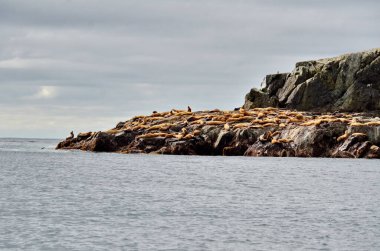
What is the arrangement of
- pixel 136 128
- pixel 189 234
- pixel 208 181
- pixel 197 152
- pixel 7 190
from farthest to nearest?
pixel 136 128 → pixel 197 152 → pixel 208 181 → pixel 7 190 → pixel 189 234

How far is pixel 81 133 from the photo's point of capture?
119000mm

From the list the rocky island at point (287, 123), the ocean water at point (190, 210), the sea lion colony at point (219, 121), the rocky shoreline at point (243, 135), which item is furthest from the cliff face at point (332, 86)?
the ocean water at point (190, 210)

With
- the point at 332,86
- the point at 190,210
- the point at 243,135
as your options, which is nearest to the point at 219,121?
the point at 243,135

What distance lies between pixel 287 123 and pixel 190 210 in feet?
194

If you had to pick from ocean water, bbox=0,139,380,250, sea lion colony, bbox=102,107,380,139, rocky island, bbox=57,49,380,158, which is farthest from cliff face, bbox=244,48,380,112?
ocean water, bbox=0,139,380,250

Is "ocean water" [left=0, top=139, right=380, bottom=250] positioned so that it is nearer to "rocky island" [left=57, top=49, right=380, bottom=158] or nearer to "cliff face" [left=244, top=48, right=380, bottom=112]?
"rocky island" [left=57, top=49, right=380, bottom=158]

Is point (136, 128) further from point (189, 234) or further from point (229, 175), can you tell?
point (189, 234)

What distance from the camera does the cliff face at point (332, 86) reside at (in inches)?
4769

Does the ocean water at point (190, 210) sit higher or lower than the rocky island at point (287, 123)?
lower

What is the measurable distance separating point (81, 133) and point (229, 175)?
173ft

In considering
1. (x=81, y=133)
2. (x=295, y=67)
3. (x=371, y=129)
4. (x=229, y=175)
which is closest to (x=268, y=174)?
(x=229, y=175)

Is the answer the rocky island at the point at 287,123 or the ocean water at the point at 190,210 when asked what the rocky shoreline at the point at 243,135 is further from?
the ocean water at the point at 190,210

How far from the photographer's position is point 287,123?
9825 cm

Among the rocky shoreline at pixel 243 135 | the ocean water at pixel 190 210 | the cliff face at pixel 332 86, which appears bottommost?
the ocean water at pixel 190 210
